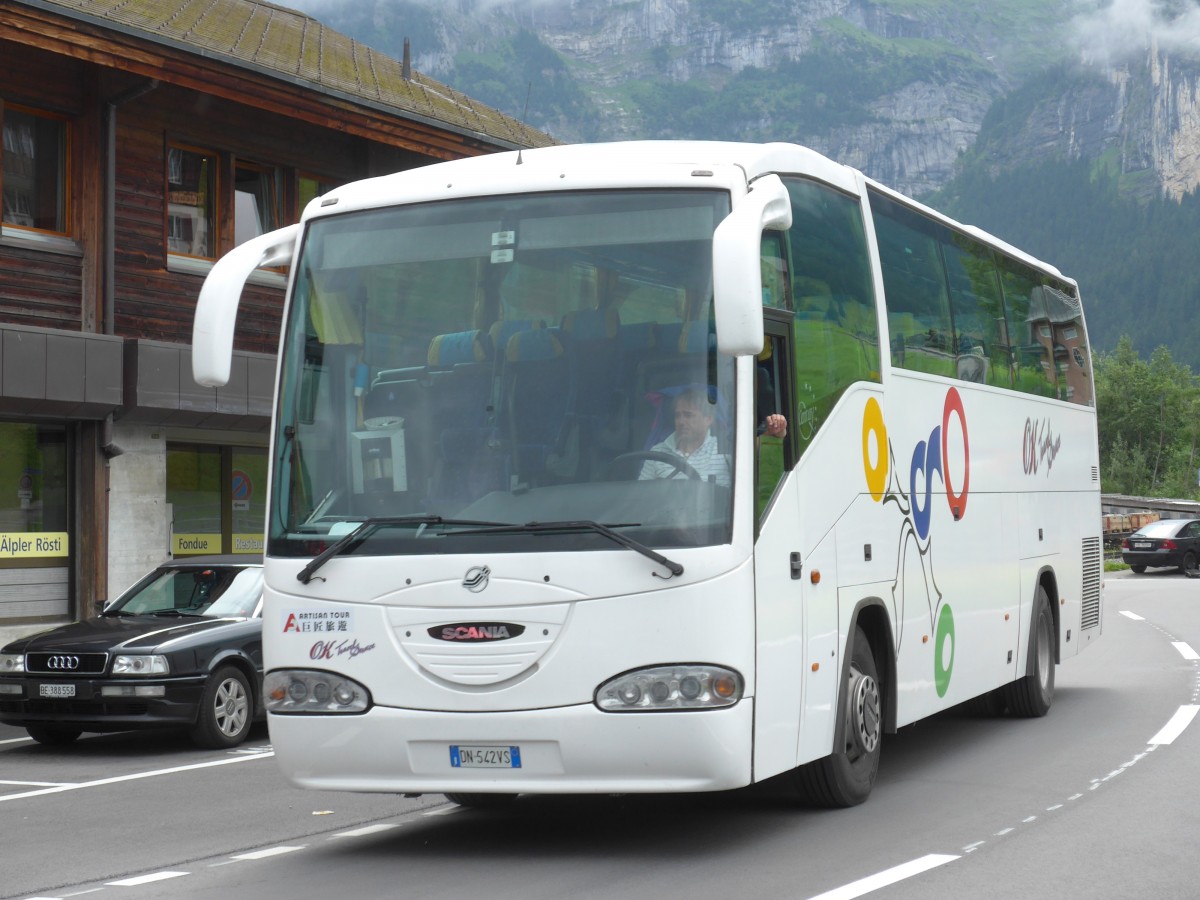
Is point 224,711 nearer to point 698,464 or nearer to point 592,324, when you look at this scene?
point 592,324

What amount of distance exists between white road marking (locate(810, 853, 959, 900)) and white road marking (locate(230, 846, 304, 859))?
114 inches

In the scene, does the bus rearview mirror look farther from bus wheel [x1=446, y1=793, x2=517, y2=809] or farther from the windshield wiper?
the windshield wiper

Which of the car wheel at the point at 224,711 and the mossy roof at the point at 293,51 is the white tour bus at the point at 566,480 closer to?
the car wheel at the point at 224,711

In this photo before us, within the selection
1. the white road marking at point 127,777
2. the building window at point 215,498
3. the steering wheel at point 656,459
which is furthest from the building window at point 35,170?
the steering wheel at point 656,459

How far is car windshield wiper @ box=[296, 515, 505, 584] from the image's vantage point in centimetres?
745

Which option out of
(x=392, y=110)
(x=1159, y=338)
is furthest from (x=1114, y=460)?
(x=392, y=110)

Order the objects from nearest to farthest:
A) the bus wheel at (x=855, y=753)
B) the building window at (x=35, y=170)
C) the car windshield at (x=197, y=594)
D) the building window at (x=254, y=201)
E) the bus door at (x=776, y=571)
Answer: the bus door at (x=776, y=571) < the bus wheel at (x=855, y=753) < the car windshield at (x=197, y=594) < the building window at (x=35, y=170) < the building window at (x=254, y=201)

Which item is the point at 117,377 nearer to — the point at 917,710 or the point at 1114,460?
the point at 917,710

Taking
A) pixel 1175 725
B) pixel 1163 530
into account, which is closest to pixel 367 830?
pixel 1175 725

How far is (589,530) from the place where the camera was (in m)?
7.25

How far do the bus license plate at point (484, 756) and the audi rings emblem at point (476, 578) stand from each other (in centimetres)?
68

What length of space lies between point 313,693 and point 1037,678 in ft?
23.9

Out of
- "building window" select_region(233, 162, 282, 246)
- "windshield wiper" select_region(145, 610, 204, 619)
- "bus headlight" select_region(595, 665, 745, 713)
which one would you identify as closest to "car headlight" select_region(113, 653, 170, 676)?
"windshield wiper" select_region(145, 610, 204, 619)

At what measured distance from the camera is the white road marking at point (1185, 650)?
1909 centimetres
